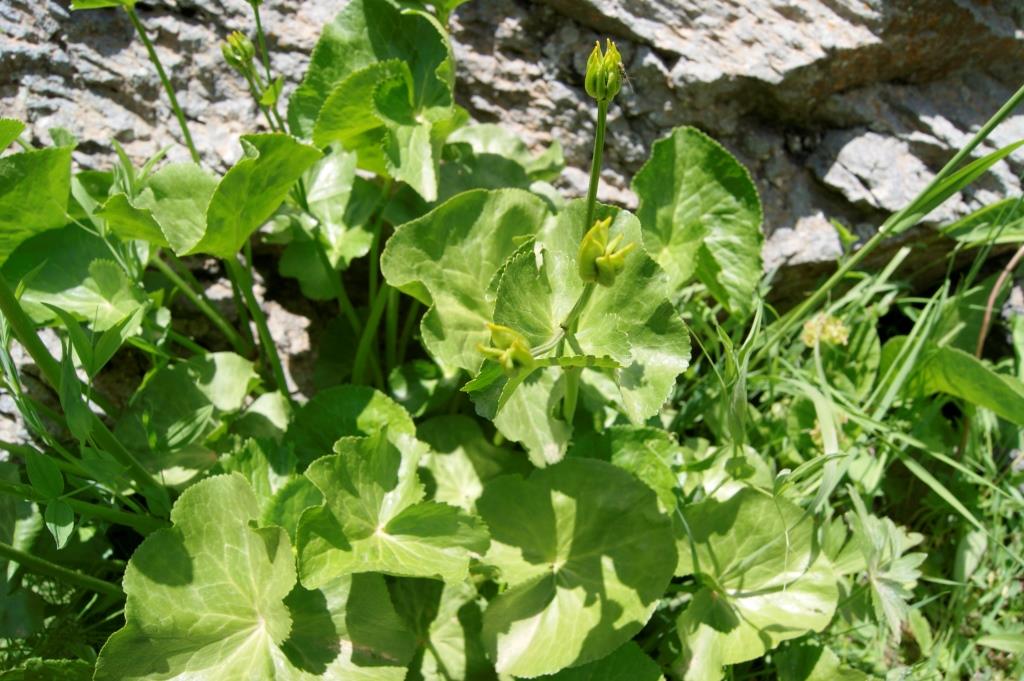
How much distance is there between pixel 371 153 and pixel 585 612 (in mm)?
1117

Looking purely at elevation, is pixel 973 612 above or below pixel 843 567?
below

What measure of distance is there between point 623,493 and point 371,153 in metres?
0.96

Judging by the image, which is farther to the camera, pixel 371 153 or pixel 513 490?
pixel 371 153

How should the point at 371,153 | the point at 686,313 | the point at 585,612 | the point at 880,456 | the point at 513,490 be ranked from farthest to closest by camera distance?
the point at 686,313
the point at 880,456
the point at 371,153
the point at 513,490
the point at 585,612

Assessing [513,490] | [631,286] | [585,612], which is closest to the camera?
[631,286]

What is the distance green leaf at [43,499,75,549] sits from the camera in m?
1.34

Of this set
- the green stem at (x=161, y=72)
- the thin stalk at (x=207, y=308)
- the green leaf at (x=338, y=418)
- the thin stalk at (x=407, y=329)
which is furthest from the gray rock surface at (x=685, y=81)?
the green leaf at (x=338, y=418)

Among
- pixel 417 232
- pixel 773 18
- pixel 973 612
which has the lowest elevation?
pixel 973 612

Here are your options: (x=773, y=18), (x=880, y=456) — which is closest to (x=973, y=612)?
(x=880, y=456)

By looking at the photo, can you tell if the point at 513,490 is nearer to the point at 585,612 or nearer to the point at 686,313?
the point at 585,612

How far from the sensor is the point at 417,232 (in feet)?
5.54

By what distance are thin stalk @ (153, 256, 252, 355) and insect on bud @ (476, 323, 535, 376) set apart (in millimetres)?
997

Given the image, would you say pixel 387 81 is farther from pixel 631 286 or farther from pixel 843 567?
pixel 843 567

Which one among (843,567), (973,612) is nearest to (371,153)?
(843,567)
